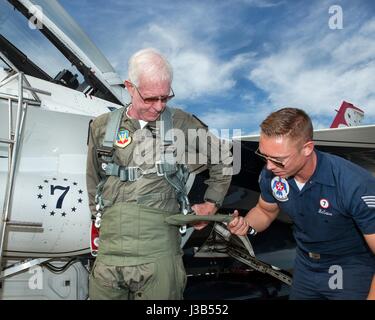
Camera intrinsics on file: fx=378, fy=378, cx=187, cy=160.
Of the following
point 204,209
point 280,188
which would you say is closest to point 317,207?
point 280,188

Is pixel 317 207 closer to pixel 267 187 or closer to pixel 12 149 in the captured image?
pixel 267 187

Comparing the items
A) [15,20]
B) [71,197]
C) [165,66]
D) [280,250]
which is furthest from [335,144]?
[15,20]

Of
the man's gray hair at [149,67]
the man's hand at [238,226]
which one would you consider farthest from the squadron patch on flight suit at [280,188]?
the man's gray hair at [149,67]

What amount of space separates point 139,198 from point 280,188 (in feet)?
2.66

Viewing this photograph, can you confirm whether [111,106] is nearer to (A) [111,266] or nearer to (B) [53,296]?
(B) [53,296]

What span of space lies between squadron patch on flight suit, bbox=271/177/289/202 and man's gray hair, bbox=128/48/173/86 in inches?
32.8

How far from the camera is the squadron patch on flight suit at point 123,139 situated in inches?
79.6

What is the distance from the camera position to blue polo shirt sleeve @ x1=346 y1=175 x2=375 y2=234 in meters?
1.74

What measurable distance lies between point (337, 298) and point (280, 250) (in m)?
2.26

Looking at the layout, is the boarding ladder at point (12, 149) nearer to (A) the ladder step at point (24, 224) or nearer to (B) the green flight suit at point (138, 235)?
(A) the ladder step at point (24, 224)

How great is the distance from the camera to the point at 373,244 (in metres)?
1.74

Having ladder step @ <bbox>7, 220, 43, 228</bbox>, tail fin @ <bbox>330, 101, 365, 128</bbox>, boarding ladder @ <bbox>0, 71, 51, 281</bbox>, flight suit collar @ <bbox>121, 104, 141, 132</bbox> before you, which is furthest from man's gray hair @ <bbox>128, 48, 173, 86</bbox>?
tail fin @ <bbox>330, 101, 365, 128</bbox>

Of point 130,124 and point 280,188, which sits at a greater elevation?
point 130,124

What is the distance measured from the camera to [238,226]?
6.97 feet
